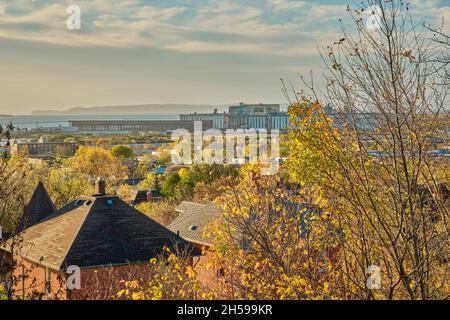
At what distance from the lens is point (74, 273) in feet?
62.8

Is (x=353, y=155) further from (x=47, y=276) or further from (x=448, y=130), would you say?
(x=47, y=276)

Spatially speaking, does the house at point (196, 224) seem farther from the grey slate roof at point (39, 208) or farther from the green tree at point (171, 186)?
the green tree at point (171, 186)

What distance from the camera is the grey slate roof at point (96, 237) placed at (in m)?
20.6

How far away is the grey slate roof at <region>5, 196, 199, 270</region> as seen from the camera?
20.6m

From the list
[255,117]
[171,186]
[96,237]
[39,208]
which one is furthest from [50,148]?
[96,237]

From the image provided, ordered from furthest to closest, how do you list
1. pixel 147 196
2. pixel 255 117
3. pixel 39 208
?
pixel 255 117, pixel 147 196, pixel 39 208

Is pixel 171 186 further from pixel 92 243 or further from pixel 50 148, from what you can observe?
pixel 50 148

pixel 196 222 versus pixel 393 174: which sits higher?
pixel 393 174

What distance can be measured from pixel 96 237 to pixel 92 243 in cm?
44

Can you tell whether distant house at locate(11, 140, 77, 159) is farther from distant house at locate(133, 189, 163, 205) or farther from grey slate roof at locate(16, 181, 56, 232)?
grey slate roof at locate(16, 181, 56, 232)

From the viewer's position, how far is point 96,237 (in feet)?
71.2

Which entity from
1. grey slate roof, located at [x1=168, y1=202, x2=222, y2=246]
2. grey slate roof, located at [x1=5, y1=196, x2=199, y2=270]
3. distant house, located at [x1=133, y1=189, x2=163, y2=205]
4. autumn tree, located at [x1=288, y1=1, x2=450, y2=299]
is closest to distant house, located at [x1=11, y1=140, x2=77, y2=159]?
distant house, located at [x1=133, y1=189, x2=163, y2=205]
